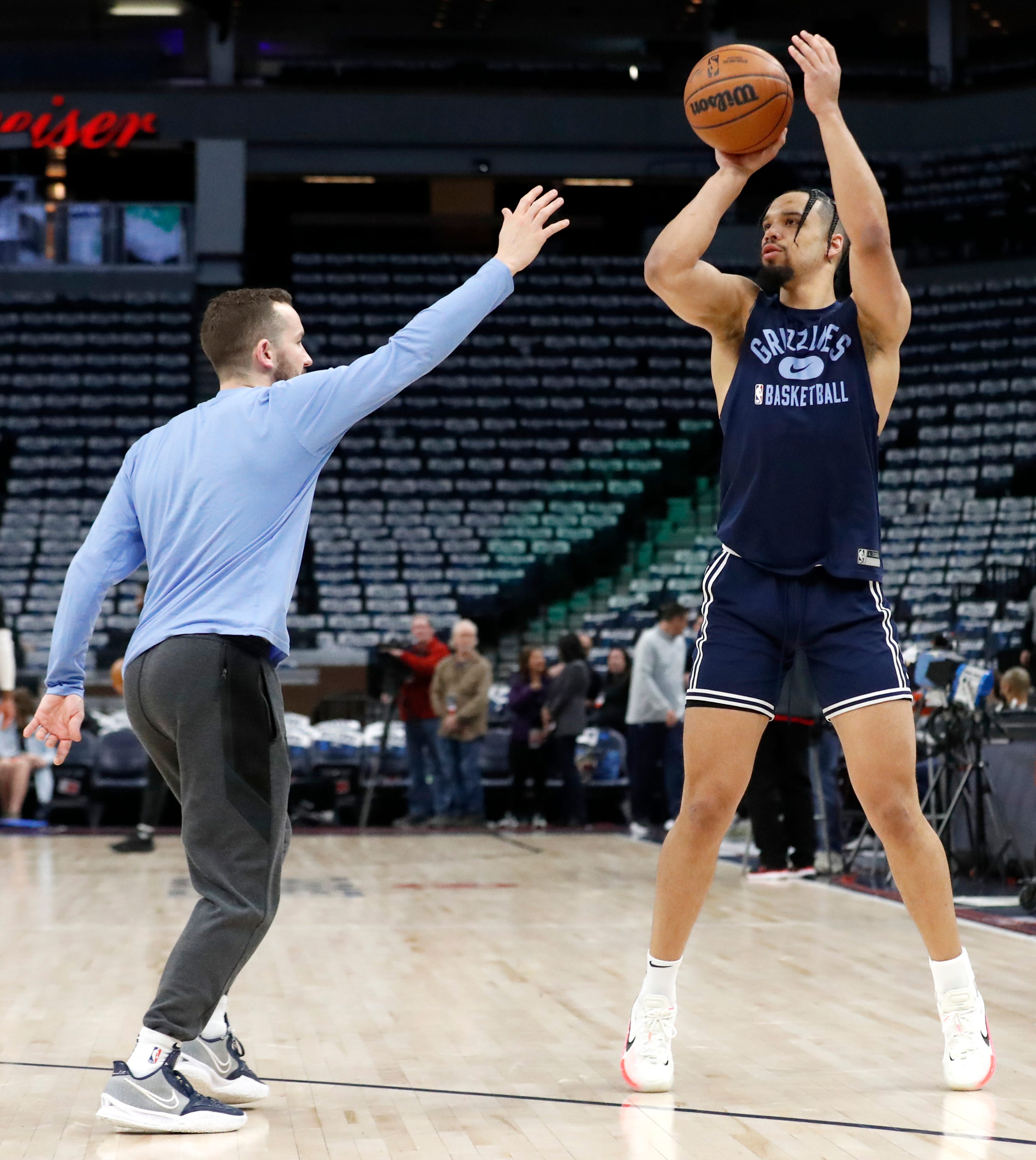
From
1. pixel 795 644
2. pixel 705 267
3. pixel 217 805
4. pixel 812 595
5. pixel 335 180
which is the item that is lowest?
pixel 217 805

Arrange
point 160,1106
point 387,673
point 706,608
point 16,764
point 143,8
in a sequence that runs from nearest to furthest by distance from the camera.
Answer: point 160,1106 < point 706,608 < point 16,764 < point 387,673 < point 143,8

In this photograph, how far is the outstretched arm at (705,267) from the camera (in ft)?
10.1

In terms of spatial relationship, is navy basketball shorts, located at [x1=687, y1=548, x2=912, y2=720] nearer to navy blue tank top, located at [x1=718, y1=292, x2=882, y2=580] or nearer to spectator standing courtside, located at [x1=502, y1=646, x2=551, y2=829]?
navy blue tank top, located at [x1=718, y1=292, x2=882, y2=580]

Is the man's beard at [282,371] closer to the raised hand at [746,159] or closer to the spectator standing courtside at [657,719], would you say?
the raised hand at [746,159]

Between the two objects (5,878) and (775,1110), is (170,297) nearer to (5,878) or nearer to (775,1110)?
(5,878)

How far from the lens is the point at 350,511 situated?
1859cm

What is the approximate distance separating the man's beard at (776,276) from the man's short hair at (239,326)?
1.01 m

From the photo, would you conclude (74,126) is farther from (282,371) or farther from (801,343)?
(801,343)

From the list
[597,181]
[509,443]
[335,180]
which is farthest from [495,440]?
[335,180]

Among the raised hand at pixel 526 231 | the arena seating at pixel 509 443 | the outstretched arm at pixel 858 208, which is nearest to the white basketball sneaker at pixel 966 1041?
the outstretched arm at pixel 858 208

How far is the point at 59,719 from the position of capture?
2.85 metres

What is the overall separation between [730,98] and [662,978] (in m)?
1.83

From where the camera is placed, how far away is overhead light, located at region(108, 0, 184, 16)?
22.7m

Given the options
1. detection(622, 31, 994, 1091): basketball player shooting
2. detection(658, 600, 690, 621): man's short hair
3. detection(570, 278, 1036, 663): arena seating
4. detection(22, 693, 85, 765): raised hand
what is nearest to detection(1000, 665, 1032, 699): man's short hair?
detection(658, 600, 690, 621): man's short hair
